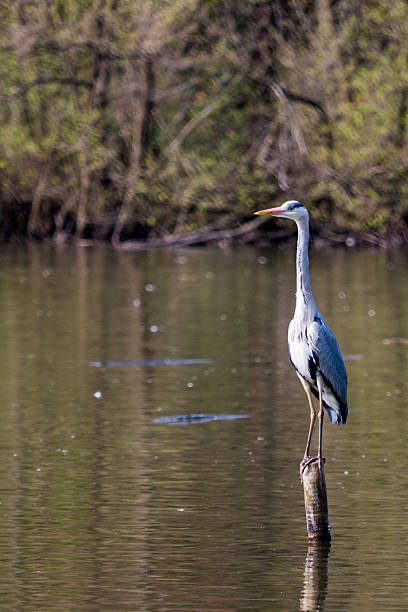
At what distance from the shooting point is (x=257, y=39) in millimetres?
41875

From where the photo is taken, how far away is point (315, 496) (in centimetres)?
960

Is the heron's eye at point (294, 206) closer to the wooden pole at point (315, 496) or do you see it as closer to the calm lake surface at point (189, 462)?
the wooden pole at point (315, 496)

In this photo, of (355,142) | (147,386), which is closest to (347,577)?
(147,386)

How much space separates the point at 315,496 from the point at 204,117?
107ft

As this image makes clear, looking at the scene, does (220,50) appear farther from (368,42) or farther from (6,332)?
(6,332)

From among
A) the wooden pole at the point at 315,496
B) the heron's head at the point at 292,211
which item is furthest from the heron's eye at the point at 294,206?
the wooden pole at the point at 315,496

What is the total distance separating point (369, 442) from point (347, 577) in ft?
14.1

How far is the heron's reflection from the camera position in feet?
28.1

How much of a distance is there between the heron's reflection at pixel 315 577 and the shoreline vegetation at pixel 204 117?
A: 97.1 ft

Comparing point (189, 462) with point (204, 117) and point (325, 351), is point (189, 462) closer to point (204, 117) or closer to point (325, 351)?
point (325, 351)

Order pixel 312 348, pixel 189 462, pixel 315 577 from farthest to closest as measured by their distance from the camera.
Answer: pixel 189 462
pixel 312 348
pixel 315 577

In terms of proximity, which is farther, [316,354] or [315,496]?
[316,354]

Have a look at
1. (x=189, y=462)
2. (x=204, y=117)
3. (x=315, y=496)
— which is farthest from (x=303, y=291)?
(x=204, y=117)

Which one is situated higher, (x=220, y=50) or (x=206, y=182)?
(x=220, y=50)
